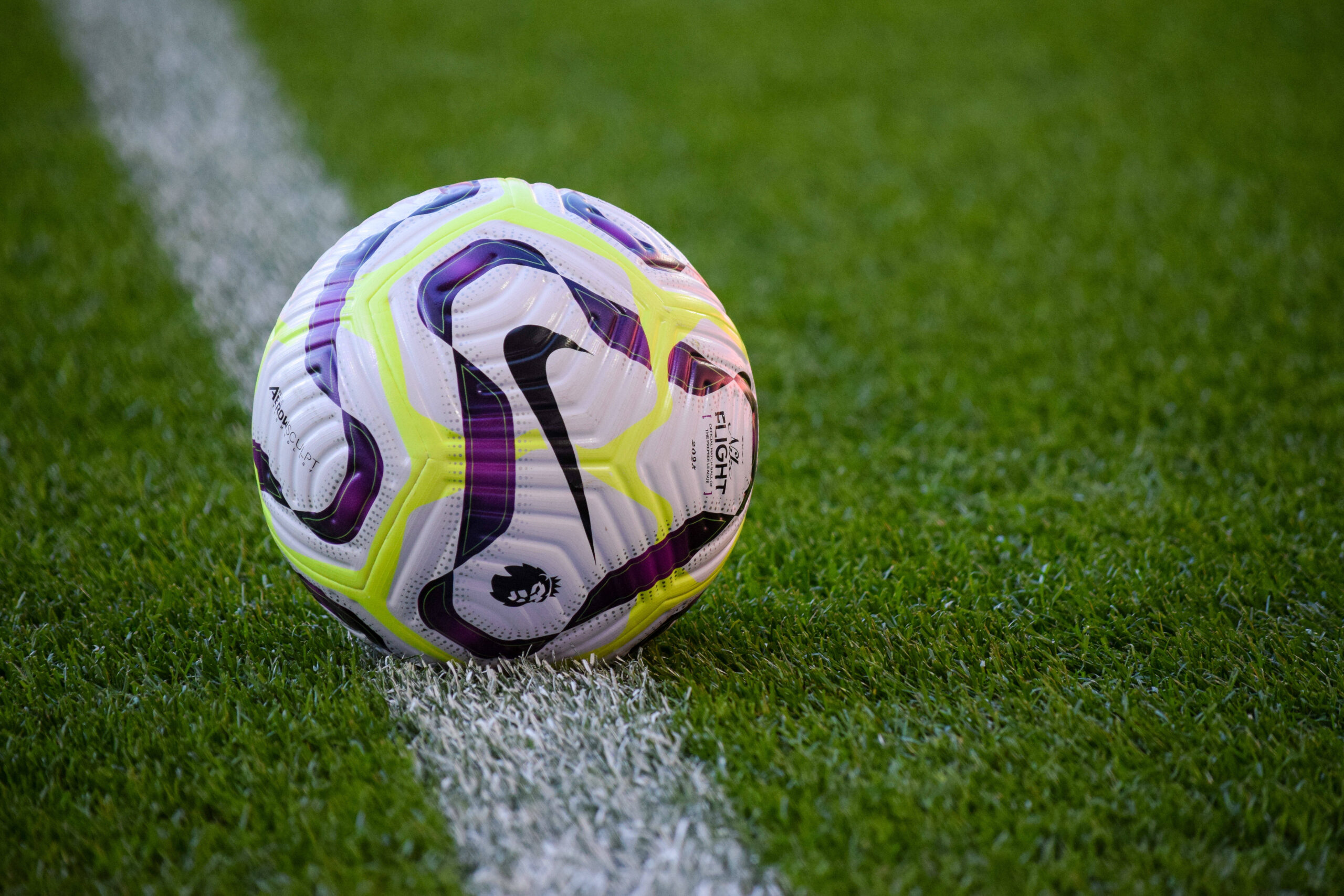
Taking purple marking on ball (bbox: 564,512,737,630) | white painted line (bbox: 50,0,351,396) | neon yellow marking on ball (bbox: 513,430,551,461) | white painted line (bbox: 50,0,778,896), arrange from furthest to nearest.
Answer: white painted line (bbox: 50,0,351,396) < purple marking on ball (bbox: 564,512,737,630) < neon yellow marking on ball (bbox: 513,430,551,461) < white painted line (bbox: 50,0,778,896)

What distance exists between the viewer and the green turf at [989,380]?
172 cm

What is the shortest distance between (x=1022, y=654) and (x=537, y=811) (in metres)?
0.94

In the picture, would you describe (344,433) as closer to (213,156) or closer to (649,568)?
(649,568)

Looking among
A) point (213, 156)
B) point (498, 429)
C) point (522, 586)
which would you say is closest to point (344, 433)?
point (498, 429)

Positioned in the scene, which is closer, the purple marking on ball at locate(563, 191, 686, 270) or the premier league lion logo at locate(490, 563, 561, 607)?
the premier league lion logo at locate(490, 563, 561, 607)

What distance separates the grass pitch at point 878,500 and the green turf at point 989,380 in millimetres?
13

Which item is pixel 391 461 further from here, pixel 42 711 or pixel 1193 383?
pixel 1193 383

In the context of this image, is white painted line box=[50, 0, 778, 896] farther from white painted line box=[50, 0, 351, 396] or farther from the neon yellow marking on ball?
white painted line box=[50, 0, 351, 396]

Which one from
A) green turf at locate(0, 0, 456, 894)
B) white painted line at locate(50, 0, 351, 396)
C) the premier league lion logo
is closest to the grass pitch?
green turf at locate(0, 0, 456, 894)

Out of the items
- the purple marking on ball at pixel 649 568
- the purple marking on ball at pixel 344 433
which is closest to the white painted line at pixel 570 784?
the purple marking on ball at pixel 649 568

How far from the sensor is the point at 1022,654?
80.7 inches

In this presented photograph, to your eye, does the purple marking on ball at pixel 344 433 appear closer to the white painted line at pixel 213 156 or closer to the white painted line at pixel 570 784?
the white painted line at pixel 570 784

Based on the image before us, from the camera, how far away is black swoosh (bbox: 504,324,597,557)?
1.68 metres

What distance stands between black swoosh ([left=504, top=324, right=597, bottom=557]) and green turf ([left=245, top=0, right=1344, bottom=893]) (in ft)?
1.71
